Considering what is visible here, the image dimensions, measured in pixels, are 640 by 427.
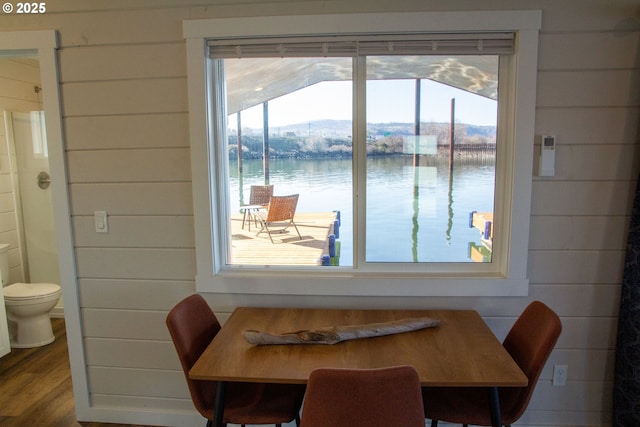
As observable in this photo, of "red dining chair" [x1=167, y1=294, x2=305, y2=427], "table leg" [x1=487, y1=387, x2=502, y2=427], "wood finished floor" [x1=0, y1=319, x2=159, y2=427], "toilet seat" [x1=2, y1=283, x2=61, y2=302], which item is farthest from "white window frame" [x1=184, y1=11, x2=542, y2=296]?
"toilet seat" [x1=2, y1=283, x2=61, y2=302]

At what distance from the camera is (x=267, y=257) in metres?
2.18

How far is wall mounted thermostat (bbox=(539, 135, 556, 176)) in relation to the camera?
1881mm

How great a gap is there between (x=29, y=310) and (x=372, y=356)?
280 centimetres

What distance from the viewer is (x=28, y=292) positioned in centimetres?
304

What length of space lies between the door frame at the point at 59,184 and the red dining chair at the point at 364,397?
1.66 m

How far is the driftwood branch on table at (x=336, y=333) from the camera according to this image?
158 centimetres

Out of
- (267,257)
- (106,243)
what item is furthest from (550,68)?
(106,243)

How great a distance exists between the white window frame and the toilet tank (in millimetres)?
2181

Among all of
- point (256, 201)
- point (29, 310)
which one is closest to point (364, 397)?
point (256, 201)

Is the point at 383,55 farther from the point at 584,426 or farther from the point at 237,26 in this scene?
the point at 584,426

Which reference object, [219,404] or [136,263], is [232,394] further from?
[136,263]

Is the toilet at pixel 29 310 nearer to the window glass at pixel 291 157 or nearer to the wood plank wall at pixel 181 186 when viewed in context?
the wood plank wall at pixel 181 186

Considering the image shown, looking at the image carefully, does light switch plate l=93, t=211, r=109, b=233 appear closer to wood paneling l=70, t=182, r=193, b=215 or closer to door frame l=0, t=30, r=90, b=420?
wood paneling l=70, t=182, r=193, b=215

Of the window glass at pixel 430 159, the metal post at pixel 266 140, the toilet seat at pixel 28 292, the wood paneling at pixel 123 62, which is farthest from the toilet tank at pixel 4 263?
the window glass at pixel 430 159
